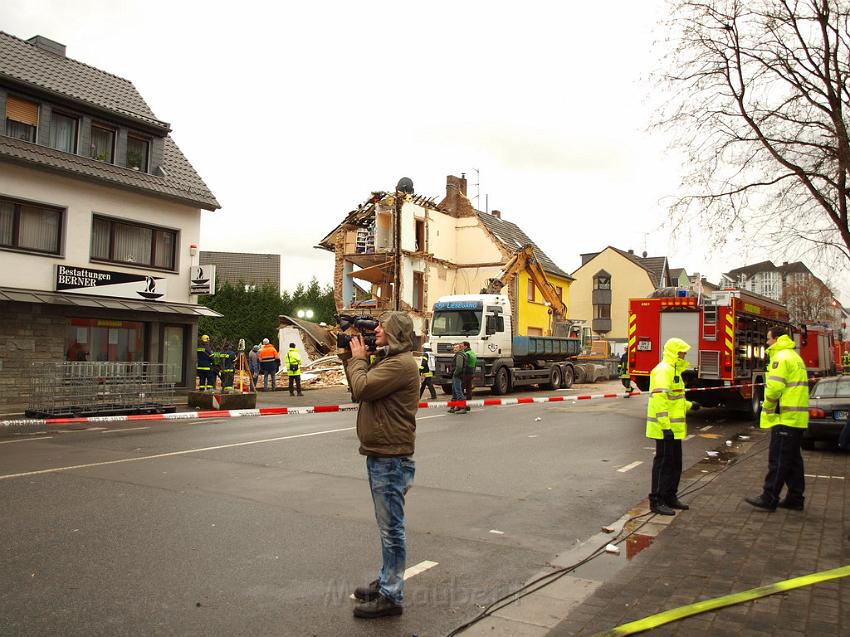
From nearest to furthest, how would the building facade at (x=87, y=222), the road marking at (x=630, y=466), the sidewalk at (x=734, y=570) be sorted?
the sidewalk at (x=734, y=570) → the road marking at (x=630, y=466) → the building facade at (x=87, y=222)

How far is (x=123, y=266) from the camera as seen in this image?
69.2 ft

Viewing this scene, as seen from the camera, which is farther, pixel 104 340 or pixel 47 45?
pixel 47 45

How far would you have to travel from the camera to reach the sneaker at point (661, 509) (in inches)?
263

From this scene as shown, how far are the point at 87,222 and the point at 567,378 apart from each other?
18.8 metres

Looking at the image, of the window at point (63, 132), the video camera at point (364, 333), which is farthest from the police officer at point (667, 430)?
the window at point (63, 132)

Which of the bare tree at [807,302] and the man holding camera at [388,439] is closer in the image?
the man holding camera at [388,439]

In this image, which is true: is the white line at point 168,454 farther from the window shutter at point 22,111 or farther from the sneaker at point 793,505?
the window shutter at point 22,111

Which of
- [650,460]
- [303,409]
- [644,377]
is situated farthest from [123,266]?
[650,460]

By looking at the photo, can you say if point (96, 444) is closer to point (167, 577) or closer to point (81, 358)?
point (167, 577)

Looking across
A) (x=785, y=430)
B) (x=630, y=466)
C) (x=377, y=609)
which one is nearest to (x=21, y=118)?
(x=630, y=466)

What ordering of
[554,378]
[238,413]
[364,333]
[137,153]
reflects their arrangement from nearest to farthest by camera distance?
[364,333] < [238,413] < [137,153] < [554,378]

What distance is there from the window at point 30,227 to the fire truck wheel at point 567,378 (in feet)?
62.2

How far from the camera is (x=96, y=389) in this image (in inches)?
603

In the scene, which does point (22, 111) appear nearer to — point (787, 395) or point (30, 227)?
point (30, 227)
